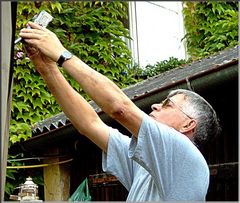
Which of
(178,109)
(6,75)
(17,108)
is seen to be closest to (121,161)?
(178,109)

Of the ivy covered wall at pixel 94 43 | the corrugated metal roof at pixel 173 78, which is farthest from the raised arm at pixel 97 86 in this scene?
the ivy covered wall at pixel 94 43

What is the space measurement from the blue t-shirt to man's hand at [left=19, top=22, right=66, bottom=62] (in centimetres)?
31

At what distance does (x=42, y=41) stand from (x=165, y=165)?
470 mm

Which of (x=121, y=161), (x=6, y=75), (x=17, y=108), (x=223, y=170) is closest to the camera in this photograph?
(x=6, y=75)

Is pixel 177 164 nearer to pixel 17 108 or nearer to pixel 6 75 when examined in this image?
pixel 6 75

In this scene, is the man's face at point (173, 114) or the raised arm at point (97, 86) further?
the man's face at point (173, 114)

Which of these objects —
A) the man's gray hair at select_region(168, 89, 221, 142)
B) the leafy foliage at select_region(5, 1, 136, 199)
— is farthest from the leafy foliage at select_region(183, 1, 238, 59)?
the man's gray hair at select_region(168, 89, 221, 142)

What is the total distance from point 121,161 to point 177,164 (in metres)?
Result: 0.29

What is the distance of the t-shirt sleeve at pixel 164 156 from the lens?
159 cm

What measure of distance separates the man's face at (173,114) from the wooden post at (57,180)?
2898 millimetres

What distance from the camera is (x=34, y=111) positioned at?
591cm

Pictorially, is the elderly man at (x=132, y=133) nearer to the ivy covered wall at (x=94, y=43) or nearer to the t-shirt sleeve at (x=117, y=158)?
the t-shirt sleeve at (x=117, y=158)

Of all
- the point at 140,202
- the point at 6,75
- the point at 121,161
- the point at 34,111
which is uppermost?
the point at 34,111

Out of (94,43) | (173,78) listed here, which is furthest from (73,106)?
(94,43)
